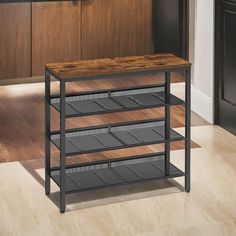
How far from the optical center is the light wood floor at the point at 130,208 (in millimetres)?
4801

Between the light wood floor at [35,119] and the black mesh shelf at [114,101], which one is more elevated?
the black mesh shelf at [114,101]

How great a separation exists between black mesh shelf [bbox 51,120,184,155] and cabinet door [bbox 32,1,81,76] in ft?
8.78

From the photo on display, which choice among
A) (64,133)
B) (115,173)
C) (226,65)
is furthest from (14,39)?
(64,133)

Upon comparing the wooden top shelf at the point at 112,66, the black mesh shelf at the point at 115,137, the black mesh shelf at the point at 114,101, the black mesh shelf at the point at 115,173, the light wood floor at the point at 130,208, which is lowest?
the light wood floor at the point at 130,208

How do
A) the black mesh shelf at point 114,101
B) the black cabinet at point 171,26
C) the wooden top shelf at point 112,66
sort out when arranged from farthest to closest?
the black cabinet at point 171,26
the black mesh shelf at point 114,101
the wooden top shelf at point 112,66

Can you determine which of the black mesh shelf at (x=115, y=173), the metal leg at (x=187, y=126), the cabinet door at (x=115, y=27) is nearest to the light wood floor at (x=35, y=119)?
the cabinet door at (x=115, y=27)

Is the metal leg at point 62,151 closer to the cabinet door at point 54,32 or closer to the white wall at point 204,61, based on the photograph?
the white wall at point 204,61

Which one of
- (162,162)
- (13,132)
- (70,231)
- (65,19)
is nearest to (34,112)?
(13,132)

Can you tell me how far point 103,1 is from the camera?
26.3 ft

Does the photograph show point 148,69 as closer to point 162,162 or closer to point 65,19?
point 162,162

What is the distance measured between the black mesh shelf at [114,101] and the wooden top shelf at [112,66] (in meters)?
0.18

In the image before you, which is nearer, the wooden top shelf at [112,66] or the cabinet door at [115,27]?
the wooden top shelf at [112,66]

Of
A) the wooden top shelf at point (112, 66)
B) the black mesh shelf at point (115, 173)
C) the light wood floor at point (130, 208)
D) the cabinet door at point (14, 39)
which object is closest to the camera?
the light wood floor at point (130, 208)

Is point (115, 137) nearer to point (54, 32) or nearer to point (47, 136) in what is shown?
point (47, 136)
